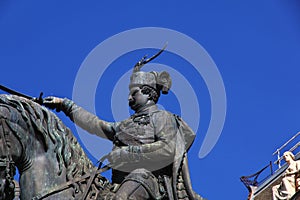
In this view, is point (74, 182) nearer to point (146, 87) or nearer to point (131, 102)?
point (131, 102)

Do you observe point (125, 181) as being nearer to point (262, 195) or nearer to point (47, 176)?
point (47, 176)

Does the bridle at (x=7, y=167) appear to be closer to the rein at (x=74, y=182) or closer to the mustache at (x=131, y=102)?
the rein at (x=74, y=182)

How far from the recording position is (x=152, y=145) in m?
10.5

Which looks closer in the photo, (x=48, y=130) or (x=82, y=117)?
(x=48, y=130)

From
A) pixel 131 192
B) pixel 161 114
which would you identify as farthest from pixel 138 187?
pixel 161 114

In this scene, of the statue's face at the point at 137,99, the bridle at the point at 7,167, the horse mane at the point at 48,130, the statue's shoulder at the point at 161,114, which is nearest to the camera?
the bridle at the point at 7,167

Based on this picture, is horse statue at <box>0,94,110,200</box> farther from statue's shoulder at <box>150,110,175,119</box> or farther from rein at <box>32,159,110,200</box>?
statue's shoulder at <box>150,110,175,119</box>

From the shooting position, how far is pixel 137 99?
11.3m

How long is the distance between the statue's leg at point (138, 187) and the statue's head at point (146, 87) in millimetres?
1283

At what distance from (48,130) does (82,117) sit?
4.28 ft

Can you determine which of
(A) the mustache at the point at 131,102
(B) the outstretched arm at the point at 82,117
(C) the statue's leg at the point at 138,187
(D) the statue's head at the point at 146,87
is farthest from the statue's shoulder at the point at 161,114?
(C) the statue's leg at the point at 138,187

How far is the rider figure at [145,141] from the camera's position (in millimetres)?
10422

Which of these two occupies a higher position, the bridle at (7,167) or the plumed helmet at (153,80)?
the plumed helmet at (153,80)

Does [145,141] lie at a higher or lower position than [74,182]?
higher
